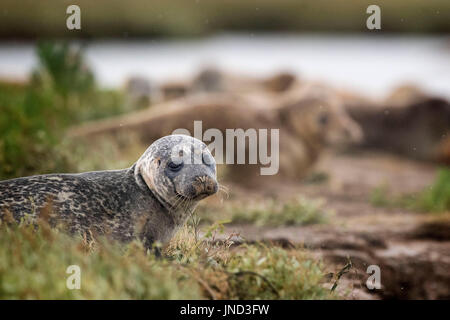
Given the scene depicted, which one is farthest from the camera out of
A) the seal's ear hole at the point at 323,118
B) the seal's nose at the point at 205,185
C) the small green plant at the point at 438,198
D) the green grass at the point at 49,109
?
the seal's ear hole at the point at 323,118

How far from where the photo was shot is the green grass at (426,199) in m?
6.00

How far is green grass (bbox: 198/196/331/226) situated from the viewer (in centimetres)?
484

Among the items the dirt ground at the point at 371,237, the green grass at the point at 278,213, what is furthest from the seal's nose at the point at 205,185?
the green grass at the point at 278,213

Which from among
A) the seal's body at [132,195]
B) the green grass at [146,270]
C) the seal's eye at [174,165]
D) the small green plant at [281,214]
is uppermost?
the seal's eye at [174,165]

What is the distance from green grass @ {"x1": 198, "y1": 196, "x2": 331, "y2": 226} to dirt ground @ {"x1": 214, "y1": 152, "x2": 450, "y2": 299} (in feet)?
0.47

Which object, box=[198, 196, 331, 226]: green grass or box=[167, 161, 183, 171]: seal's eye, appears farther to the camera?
box=[198, 196, 331, 226]: green grass

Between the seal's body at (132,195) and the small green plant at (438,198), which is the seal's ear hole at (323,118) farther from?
the seal's body at (132,195)

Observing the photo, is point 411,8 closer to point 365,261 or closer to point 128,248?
point 365,261

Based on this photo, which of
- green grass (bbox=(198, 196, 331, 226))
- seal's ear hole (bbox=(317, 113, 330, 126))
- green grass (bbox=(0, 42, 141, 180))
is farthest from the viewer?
seal's ear hole (bbox=(317, 113, 330, 126))

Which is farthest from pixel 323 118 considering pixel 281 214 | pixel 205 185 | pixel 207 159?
pixel 205 185

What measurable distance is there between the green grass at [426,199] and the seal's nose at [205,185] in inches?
161

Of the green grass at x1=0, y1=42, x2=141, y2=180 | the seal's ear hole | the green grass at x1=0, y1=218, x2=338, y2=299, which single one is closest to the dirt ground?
the green grass at x1=0, y1=218, x2=338, y2=299

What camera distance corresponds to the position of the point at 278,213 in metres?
5.04

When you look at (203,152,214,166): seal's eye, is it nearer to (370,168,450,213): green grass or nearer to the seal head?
the seal head
